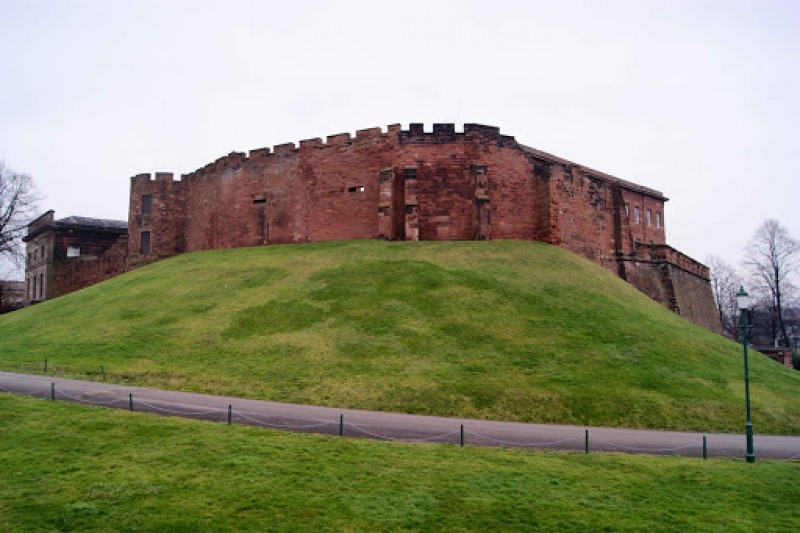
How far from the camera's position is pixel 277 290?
98.0 feet

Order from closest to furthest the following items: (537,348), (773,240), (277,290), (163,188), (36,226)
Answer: (537,348) < (277,290) < (163,188) < (36,226) < (773,240)

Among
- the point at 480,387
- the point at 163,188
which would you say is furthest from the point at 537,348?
the point at 163,188

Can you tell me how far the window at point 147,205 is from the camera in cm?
4806

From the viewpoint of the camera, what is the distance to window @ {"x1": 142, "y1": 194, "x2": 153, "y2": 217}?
48062 mm

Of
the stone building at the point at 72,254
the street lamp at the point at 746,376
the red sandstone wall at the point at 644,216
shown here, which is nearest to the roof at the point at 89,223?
the stone building at the point at 72,254

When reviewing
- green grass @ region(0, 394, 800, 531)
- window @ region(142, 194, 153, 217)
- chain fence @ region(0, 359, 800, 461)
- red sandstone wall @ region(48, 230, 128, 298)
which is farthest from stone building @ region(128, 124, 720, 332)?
green grass @ region(0, 394, 800, 531)

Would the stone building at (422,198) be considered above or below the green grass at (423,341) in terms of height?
above

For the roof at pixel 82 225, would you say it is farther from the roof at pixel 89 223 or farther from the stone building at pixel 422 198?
the stone building at pixel 422 198

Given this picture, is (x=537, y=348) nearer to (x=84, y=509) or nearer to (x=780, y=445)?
(x=780, y=445)

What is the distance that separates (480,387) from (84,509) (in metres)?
12.5

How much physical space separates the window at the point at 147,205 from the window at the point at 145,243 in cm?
148

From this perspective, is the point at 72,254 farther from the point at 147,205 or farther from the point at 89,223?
the point at 147,205

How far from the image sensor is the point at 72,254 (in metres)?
51.8

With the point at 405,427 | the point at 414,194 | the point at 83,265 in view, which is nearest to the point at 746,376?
the point at 405,427
